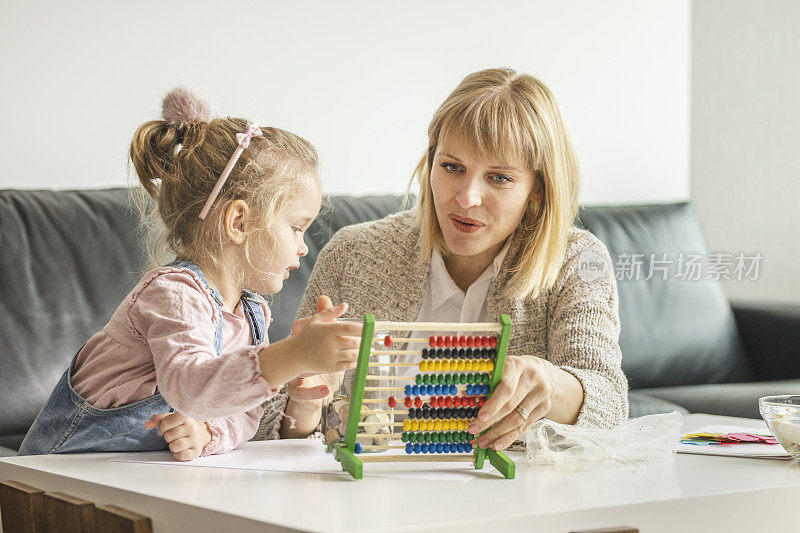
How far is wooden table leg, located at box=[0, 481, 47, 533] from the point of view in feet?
3.85

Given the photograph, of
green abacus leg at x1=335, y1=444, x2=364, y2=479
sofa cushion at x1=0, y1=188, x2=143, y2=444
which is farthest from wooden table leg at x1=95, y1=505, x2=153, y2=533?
sofa cushion at x1=0, y1=188, x2=143, y2=444

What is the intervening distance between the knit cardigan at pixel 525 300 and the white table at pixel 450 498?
1.18 feet

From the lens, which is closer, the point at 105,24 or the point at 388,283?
the point at 388,283

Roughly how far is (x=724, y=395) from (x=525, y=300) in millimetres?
1242

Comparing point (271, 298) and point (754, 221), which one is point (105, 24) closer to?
point (271, 298)

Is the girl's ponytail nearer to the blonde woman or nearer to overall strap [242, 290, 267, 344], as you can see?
overall strap [242, 290, 267, 344]

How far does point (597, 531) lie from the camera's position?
0.94 metres

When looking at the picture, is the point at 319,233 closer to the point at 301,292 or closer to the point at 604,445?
the point at 301,292

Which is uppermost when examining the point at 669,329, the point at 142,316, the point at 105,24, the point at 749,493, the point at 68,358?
the point at 105,24

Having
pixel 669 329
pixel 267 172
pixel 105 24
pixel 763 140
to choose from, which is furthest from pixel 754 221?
pixel 267 172

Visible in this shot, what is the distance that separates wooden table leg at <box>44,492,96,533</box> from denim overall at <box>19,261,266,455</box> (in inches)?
6.2

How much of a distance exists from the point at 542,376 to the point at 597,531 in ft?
1.11

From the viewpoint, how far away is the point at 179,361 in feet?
3.74

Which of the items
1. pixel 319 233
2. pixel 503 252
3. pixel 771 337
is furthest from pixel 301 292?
pixel 771 337
